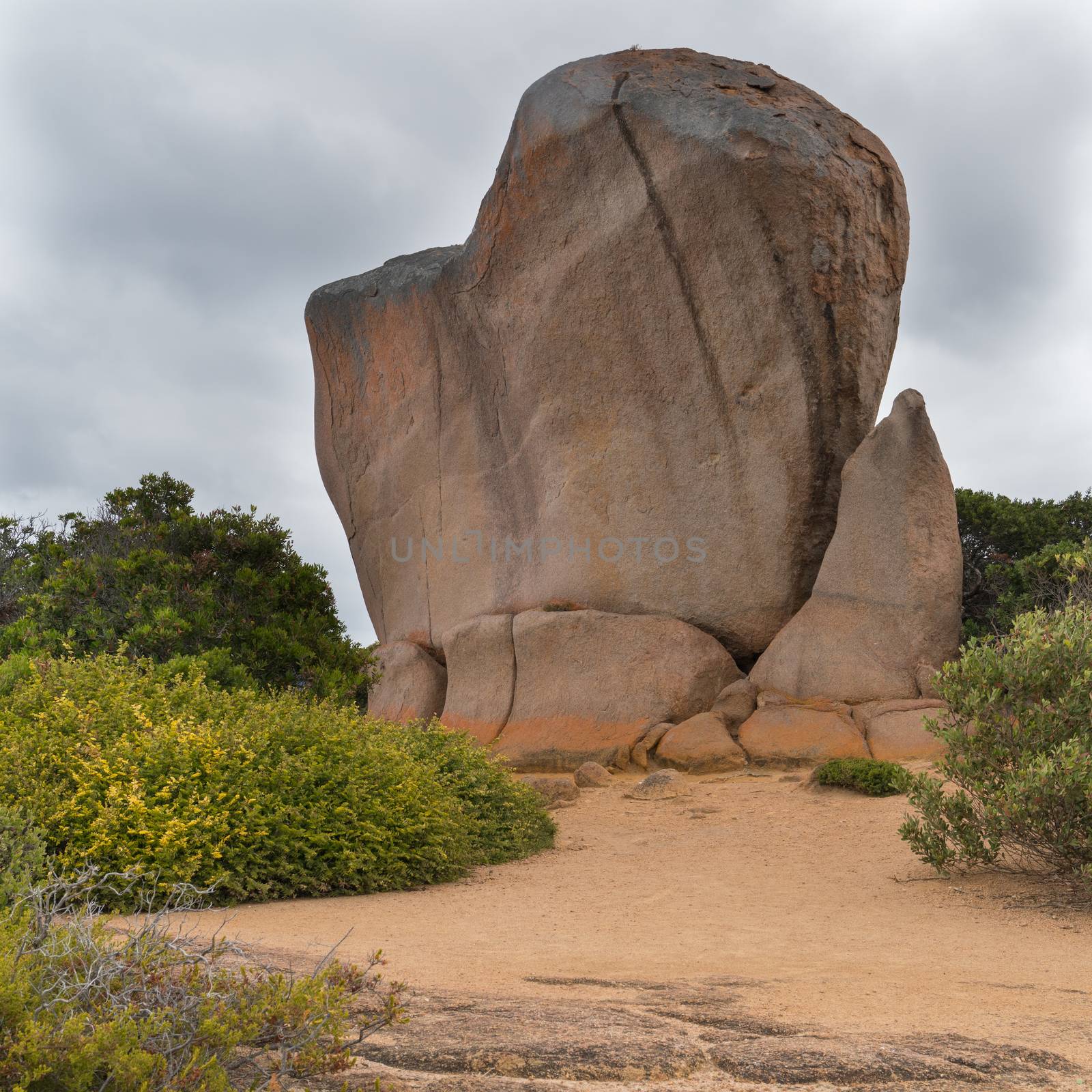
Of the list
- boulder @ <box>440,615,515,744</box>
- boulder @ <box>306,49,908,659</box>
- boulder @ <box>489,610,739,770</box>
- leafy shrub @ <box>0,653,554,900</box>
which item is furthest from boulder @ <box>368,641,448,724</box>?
leafy shrub @ <box>0,653,554,900</box>

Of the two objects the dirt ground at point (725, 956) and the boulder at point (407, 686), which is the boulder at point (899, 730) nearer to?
the dirt ground at point (725, 956)

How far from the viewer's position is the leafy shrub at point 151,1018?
239cm

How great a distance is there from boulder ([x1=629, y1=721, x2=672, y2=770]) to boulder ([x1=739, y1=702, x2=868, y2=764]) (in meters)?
0.93

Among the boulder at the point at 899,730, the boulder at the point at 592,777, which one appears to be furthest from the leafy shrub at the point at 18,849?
the boulder at the point at 899,730

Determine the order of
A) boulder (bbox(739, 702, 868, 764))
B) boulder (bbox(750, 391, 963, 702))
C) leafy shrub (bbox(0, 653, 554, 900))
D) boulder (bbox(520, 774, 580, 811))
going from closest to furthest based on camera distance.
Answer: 1. leafy shrub (bbox(0, 653, 554, 900))
2. boulder (bbox(520, 774, 580, 811))
3. boulder (bbox(739, 702, 868, 764))
4. boulder (bbox(750, 391, 963, 702))

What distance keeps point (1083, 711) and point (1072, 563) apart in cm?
892

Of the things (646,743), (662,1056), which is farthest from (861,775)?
(662,1056)

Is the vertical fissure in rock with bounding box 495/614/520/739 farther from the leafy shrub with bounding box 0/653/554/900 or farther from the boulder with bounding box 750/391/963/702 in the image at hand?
the leafy shrub with bounding box 0/653/554/900

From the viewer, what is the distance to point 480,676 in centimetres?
1498

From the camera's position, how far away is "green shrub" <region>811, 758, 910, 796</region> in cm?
1013

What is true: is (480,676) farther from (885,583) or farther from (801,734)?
(885,583)

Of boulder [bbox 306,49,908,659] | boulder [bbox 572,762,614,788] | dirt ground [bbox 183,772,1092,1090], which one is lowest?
dirt ground [bbox 183,772,1092,1090]

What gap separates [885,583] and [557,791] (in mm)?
4570

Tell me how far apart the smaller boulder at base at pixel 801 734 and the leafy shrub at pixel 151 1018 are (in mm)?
9023
